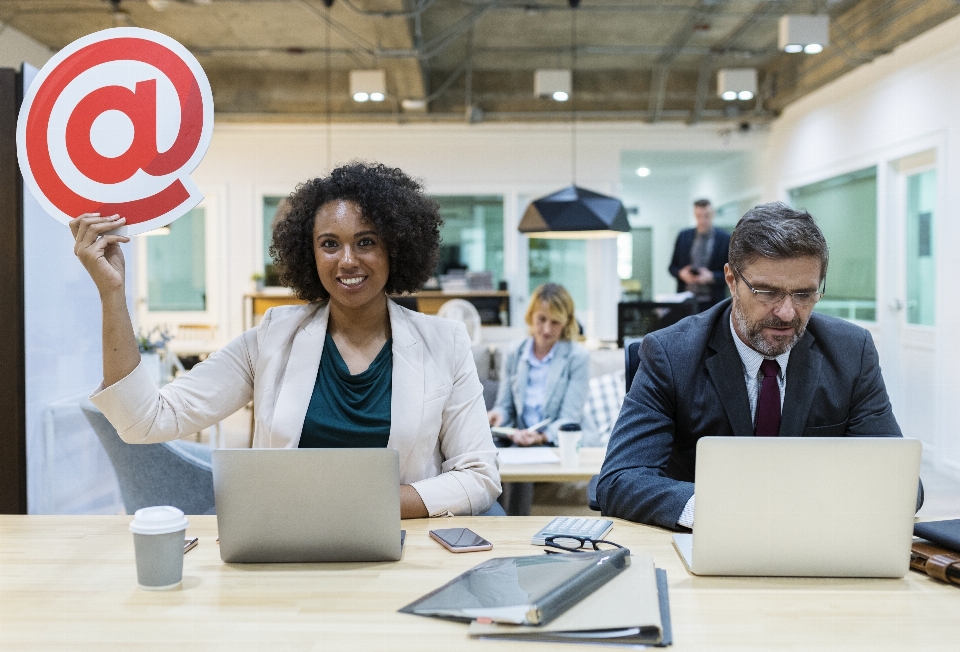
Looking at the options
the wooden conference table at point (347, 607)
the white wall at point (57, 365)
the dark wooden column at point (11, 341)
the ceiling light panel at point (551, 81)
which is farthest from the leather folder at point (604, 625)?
the ceiling light panel at point (551, 81)

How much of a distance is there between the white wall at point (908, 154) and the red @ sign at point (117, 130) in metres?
5.87

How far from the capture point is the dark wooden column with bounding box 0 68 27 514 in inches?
111

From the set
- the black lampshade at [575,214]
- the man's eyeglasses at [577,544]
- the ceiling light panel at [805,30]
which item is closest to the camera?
the man's eyeglasses at [577,544]

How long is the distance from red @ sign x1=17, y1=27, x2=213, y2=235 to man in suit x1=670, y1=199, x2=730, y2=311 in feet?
20.5

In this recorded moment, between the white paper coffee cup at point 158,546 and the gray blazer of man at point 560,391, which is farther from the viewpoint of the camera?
the gray blazer of man at point 560,391

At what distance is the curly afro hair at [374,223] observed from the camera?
2152mm

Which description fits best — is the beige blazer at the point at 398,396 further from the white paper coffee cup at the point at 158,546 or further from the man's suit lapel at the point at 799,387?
the man's suit lapel at the point at 799,387

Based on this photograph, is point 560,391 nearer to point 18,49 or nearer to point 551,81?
point 551,81

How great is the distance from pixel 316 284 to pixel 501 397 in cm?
238

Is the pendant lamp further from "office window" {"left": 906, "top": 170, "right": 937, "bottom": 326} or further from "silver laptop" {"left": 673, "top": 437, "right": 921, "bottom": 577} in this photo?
"silver laptop" {"left": 673, "top": 437, "right": 921, "bottom": 577}

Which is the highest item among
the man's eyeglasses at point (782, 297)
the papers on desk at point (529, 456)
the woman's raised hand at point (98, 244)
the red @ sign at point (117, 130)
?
the red @ sign at point (117, 130)

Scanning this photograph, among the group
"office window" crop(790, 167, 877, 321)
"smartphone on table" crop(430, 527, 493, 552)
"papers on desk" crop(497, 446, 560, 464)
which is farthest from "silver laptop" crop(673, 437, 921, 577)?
"office window" crop(790, 167, 877, 321)

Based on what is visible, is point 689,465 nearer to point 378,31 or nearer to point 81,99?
point 81,99

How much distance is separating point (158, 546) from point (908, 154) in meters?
6.82
